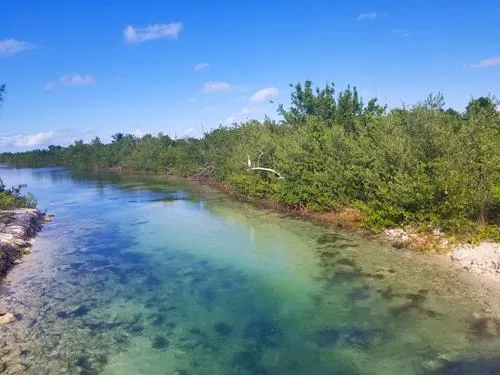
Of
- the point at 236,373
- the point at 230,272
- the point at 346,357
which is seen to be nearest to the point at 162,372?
the point at 236,373

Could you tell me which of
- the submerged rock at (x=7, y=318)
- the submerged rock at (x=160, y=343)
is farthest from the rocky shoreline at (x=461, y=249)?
the submerged rock at (x=7, y=318)

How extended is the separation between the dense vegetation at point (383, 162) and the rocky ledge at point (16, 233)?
18369 millimetres

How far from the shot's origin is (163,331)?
12.2 metres

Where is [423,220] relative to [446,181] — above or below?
below

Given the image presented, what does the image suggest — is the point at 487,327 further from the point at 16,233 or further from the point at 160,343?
the point at 16,233

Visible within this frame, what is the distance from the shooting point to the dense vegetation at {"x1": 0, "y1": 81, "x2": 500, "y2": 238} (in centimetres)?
1852

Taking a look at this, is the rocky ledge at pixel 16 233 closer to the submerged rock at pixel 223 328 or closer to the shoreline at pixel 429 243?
the shoreline at pixel 429 243

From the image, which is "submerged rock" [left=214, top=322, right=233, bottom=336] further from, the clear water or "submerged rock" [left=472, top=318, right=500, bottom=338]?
"submerged rock" [left=472, top=318, right=500, bottom=338]

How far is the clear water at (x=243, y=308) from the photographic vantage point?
10.2 metres

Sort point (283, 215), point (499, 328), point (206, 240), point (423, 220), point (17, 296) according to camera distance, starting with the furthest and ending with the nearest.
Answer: point (283, 215), point (206, 240), point (423, 220), point (17, 296), point (499, 328)

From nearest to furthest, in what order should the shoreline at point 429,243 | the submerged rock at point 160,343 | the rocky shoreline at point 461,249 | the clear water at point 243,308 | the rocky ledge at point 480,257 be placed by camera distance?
the clear water at point 243,308
the submerged rock at point 160,343
the rocky ledge at point 480,257
the rocky shoreline at point 461,249
the shoreline at point 429,243

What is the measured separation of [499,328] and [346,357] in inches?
181

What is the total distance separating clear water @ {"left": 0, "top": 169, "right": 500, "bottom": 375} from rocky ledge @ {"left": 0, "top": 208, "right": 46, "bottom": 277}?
760 millimetres

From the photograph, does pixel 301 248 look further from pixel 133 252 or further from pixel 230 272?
pixel 133 252
